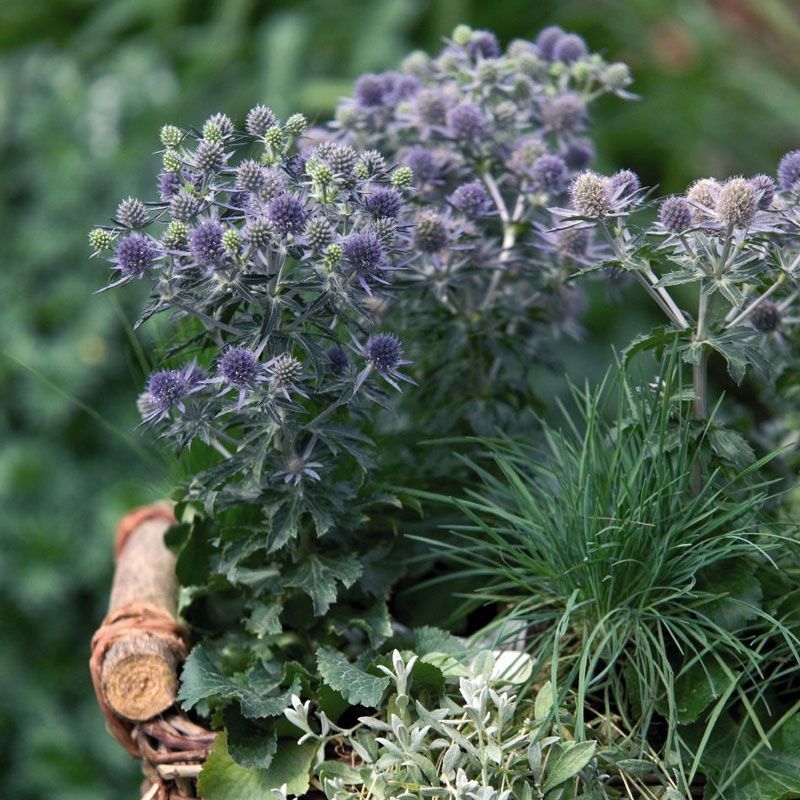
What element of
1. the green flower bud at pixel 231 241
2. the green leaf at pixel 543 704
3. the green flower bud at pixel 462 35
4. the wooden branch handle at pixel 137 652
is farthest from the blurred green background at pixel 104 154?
the green leaf at pixel 543 704

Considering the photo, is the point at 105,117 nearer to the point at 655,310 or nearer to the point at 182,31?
the point at 182,31

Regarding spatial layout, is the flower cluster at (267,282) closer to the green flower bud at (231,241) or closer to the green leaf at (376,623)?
the green flower bud at (231,241)

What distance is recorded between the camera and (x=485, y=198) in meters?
1.36

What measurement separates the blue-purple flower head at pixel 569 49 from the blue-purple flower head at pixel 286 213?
0.61 meters

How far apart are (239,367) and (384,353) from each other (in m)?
0.16

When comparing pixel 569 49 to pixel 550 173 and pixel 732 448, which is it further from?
pixel 732 448

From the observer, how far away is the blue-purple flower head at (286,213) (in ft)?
3.51

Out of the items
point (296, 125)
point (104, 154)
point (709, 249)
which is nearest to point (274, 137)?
point (296, 125)

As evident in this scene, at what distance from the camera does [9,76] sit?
11.1 ft

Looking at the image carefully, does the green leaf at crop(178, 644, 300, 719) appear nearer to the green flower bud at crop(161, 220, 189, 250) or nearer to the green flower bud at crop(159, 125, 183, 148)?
the green flower bud at crop(161, 220, 189, 250)

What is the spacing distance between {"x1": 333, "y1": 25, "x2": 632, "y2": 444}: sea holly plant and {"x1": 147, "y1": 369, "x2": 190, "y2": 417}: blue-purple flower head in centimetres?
36

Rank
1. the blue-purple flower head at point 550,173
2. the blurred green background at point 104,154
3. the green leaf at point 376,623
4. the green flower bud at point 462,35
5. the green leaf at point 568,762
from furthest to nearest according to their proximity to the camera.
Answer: the blurred green background at point 104,154 → the green flower bud at point 462,35 → the blue-purple flower head at point 550,173 → the green leaf at point 376,623 → the green leaf at point 568,762

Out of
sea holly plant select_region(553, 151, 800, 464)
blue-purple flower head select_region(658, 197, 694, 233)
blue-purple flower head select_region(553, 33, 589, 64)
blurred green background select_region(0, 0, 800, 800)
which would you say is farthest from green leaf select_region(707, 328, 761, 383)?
blurred green background select_region(0, 0, 800, 800)

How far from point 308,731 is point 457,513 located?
43 centimetres
